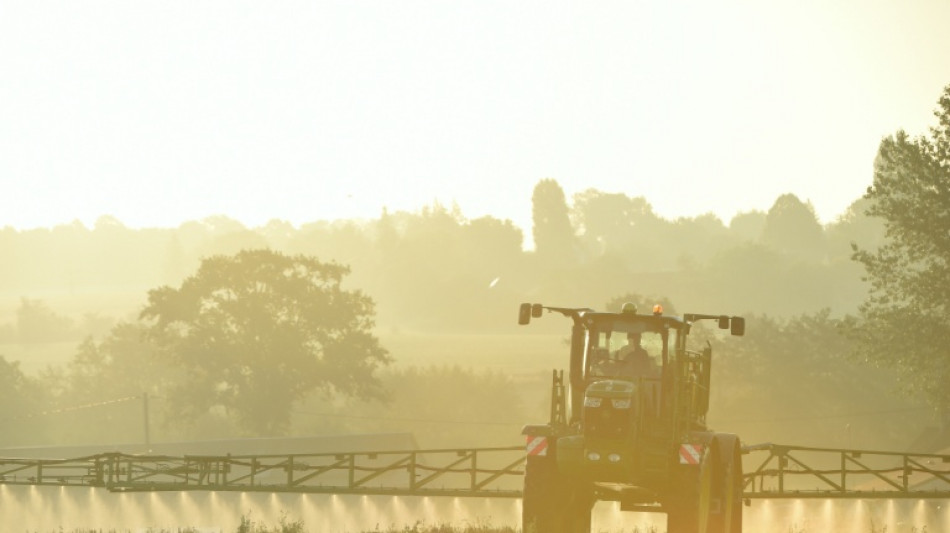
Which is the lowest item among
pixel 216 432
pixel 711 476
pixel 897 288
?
pixel 216 432

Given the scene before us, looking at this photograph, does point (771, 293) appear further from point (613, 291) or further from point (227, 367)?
point (227, 367)

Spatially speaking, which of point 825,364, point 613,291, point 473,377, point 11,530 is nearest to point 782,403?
point 825,364

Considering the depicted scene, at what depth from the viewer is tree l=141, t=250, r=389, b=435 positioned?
87688 millimetres

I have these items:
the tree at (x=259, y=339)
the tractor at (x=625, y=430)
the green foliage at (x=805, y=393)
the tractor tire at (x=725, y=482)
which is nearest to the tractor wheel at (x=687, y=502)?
the tractor at (x=625, y=430)

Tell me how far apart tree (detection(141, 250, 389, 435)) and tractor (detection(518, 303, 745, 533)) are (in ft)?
213

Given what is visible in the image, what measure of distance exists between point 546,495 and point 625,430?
2448 millimetres

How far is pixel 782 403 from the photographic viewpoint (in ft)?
309

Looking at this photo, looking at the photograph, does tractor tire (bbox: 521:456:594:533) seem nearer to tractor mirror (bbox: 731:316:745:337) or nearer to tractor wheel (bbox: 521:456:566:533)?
tractor wheel (bbox: 521:456:566:533)

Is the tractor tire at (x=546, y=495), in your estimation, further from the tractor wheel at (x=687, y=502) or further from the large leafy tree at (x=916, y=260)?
the large leafy tree at (x=916, y=260)

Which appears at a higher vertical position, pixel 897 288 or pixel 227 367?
pixel 897 288

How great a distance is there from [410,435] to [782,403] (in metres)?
30.3

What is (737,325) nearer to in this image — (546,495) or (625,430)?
(625,430)

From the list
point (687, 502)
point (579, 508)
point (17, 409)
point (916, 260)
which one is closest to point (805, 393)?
point (916, 260)

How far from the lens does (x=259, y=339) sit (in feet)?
293
